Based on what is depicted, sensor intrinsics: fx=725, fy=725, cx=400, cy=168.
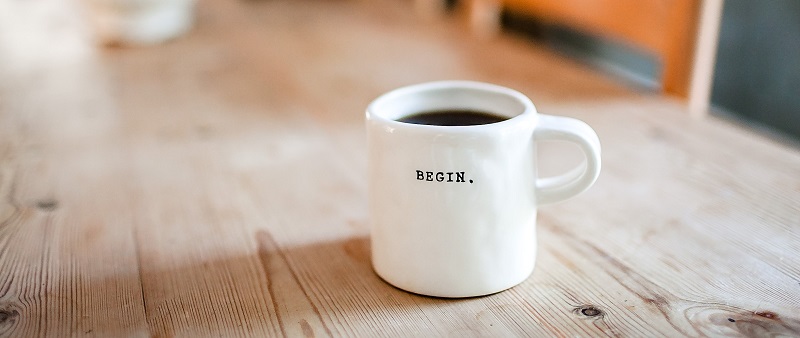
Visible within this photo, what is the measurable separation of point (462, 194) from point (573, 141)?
0.07 meters

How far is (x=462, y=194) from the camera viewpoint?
0.42 meters

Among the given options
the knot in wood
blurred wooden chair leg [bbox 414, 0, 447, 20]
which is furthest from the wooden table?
blurred wooden chair leg [bbox 414, 0, 447, 20]

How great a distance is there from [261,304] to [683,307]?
25 centimetres

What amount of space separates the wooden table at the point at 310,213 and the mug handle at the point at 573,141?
0.19 feet

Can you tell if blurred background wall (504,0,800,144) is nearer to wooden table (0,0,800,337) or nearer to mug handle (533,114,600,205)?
wooden table (0,0,800,337)

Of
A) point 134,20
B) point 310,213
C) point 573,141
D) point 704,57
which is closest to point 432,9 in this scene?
point 134,20

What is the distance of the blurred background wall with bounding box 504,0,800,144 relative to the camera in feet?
2.60

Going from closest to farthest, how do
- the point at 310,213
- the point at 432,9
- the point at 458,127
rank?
the point at 458,127
the point at 310,213
the point at 432,9

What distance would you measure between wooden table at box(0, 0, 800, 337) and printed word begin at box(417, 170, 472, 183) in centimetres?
8

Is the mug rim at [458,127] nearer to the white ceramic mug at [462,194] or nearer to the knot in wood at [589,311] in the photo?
the white ceramic mug at [462,194]

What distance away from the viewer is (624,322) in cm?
42

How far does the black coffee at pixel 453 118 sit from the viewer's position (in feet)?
1.52

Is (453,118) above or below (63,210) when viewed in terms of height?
above

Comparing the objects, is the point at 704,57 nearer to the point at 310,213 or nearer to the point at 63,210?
the point at 310,213
